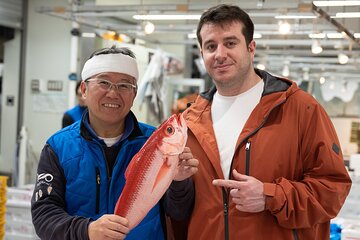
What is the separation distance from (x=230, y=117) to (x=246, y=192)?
41cm

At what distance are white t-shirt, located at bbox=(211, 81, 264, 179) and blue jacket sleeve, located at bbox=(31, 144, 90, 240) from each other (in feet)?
2.05

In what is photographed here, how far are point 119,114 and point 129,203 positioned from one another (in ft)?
1.47

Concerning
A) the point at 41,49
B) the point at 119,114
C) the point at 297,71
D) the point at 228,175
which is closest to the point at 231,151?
the point at 228,175

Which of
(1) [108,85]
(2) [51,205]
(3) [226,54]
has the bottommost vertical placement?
(2) [51,205]

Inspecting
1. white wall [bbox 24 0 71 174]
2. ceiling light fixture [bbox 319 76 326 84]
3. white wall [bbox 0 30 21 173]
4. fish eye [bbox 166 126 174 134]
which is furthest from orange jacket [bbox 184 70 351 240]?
ceiling light fixture [bbox 319 76 326 84]

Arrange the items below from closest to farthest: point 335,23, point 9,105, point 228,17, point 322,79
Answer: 1. point 228,17
2. point 335,23
3. point 9,105
4. point 322,79

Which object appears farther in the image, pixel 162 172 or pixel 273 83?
pixel 273 83

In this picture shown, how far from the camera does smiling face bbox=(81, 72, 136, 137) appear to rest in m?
2.09

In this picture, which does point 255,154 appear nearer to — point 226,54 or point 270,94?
point 270,94

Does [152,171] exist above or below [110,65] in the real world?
below

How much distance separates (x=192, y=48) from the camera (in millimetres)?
11648

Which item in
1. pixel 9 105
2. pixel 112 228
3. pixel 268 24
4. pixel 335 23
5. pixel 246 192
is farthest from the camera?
pixel 9 105

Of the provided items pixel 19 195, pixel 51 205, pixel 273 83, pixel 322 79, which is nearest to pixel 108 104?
pixel 51 205

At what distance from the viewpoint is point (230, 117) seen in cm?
220
